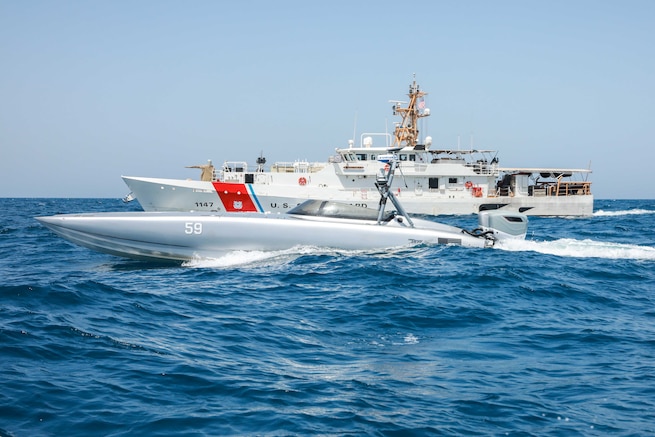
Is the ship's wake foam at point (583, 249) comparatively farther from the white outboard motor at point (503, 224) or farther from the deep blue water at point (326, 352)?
the deep blue water at point (326, 352)

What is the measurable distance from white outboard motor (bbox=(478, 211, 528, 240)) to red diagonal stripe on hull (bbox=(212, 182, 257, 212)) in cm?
2046

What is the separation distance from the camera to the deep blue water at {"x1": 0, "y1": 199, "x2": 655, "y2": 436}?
16.0 ft

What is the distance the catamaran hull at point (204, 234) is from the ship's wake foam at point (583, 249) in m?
3.89

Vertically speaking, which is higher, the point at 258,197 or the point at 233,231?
the point at 258,197

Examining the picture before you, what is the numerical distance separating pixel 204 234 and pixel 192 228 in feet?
1.07

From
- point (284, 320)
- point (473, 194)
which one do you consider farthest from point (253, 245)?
point (473, 194)

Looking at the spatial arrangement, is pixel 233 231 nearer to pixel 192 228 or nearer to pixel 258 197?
pixel 192 228

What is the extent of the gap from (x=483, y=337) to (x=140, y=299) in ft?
18.0

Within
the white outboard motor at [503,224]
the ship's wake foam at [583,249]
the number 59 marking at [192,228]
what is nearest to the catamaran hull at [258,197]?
the white outboard motor at [503,224]

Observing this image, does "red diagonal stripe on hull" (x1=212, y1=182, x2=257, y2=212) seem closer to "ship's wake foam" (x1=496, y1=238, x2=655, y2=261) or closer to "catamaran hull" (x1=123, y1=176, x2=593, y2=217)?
"catamaran hull" (x1=123, y1=176, x2=593, y2=217)

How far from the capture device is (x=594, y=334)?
797 cm

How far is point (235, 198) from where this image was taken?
114ft

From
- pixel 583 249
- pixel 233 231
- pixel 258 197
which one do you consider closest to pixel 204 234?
pixel 233 231

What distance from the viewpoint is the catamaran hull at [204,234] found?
13680 mm
